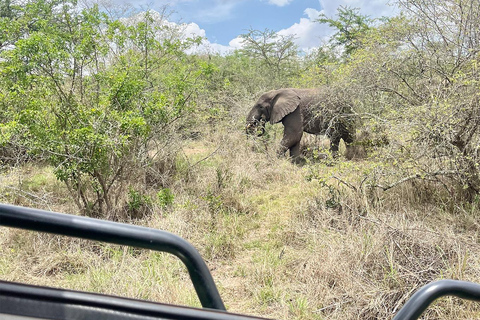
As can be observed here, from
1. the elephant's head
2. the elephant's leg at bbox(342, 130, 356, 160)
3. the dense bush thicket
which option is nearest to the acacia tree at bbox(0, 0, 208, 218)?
the dense bush thicket

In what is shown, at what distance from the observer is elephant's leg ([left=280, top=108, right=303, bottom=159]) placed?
9336 mm

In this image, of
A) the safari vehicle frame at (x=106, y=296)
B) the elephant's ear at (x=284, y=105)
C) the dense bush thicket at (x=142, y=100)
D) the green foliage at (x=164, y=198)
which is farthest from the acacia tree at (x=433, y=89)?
the safari vehicle frame at (x=106, y=296)

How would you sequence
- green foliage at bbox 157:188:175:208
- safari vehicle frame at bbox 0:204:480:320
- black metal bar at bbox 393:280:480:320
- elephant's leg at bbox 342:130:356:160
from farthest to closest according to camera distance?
1. elephant's leg at bbox 342:130:356:160
2. green foliage at bbox 157:188:175:208
3. black metal bar at bbox 393:280:480:320
4. safari vehicle frame at bbox 0:204:480:320

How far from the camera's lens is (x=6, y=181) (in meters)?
5.16

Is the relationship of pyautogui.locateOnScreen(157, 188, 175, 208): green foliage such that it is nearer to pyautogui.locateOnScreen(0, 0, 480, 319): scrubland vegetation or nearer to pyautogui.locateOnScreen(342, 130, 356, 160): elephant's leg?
pyautogui.locateOnScreen(0, 0, 480, 319): scrubland vegetation

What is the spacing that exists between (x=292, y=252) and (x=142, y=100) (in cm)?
293

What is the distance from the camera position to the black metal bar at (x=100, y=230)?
0.74 meters

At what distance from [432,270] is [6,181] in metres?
5.43

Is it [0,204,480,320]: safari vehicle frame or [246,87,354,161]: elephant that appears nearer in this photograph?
[0,204,480,320]: safari vehicle frame

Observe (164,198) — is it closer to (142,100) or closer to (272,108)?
(142,100)

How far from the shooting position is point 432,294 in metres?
0.84

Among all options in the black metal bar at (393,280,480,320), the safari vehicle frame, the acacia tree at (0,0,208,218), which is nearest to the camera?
the safari vehicle frame

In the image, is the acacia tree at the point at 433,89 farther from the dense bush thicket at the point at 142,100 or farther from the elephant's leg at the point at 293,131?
the elephant's leg at the point at 293,131

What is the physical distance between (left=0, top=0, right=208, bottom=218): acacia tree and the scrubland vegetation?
0.03 metres
